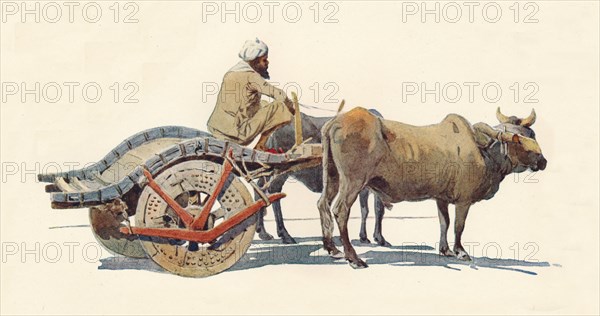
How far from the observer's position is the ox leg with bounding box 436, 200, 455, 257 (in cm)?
1143

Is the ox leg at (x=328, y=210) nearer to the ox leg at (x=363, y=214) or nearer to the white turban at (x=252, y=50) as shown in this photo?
the ox leg at (x=363, y=214)

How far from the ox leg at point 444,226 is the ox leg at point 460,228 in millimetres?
113

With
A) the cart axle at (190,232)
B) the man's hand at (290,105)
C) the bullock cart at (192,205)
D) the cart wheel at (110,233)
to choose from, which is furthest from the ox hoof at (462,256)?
the cart wheel at (110,233)

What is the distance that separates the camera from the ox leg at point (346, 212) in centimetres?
1087

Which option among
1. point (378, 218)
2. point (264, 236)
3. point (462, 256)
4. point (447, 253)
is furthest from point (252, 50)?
point (462, 256)

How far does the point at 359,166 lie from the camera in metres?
10.8

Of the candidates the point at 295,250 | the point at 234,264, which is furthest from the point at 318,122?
the point at 234,264

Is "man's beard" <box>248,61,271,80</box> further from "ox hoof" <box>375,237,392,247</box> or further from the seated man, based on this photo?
"ox hoof" <box>375,237,392,247</box>

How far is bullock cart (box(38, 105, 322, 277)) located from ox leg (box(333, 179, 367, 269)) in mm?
494

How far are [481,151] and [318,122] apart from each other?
1.99 m

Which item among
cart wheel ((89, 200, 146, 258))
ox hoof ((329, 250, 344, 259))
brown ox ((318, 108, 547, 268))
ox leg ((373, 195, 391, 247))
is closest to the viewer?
brown ox ((318, 108, 547, 268))

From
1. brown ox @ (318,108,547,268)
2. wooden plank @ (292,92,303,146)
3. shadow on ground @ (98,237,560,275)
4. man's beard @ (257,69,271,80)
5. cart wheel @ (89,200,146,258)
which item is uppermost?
man's beard @ (257,69,271,80)

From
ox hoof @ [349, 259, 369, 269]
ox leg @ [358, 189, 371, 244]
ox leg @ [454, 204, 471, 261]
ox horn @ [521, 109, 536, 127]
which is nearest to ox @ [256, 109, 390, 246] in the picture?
ox leg @ [358, 189, 371, 244]

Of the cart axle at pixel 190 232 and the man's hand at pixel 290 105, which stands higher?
the man's hand at pixel 290 105
